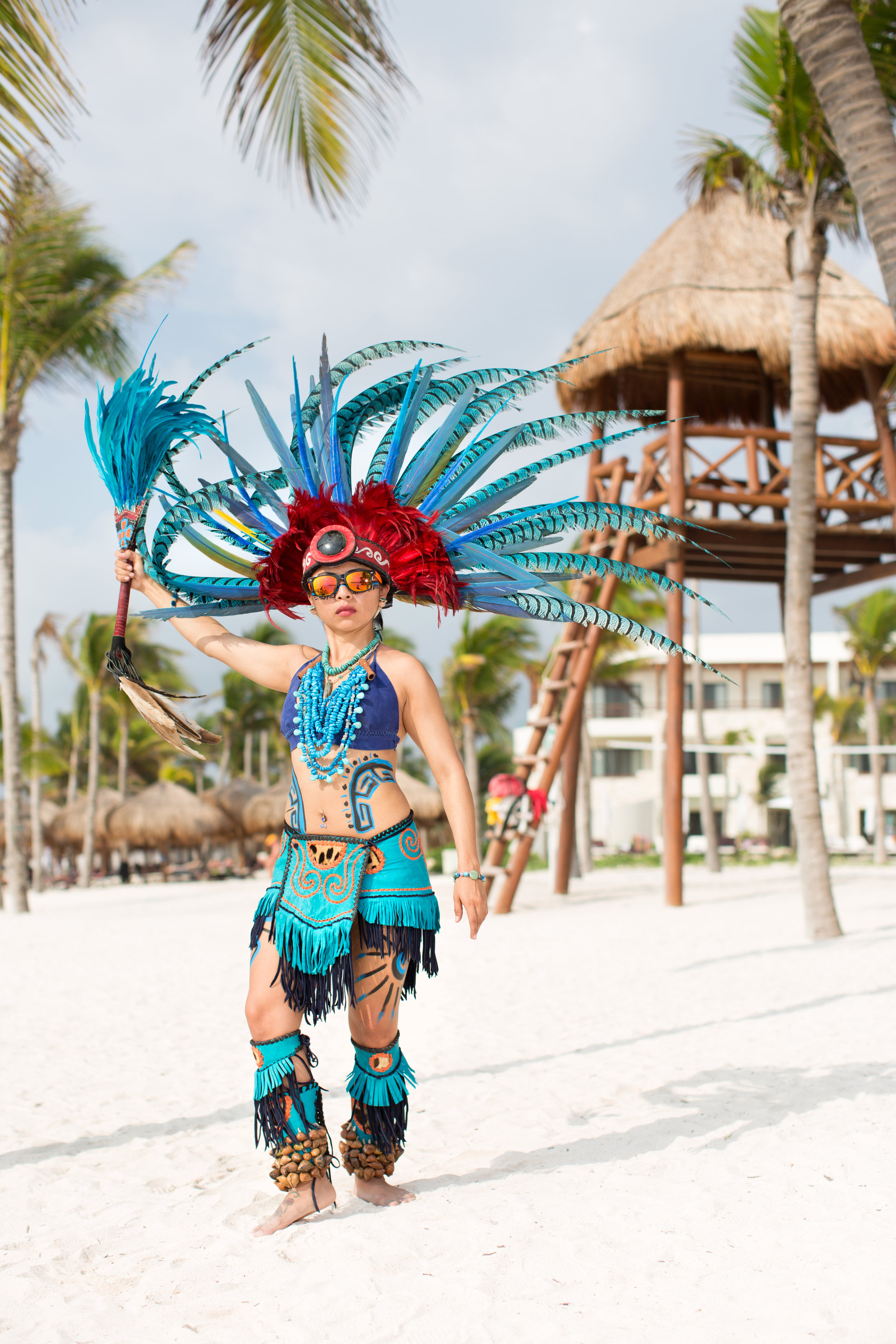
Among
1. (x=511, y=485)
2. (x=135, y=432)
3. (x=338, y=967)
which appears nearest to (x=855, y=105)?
(x=511, y=485)

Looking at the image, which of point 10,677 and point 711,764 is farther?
point 711,764

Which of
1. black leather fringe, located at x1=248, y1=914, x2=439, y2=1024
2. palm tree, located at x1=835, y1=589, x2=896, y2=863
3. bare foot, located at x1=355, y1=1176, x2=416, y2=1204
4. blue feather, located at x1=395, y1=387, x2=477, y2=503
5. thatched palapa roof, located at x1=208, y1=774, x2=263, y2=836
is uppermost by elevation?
palm tree, located at x1=835, y1=589, x2=896, y2=863

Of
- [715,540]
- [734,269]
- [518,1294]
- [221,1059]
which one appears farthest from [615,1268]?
[734,269]

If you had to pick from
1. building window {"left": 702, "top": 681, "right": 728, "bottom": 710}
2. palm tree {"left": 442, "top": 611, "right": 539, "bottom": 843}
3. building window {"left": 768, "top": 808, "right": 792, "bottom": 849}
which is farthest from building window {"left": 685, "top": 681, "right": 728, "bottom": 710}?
palm tree {"left": 442, "top": 611, "right": 539, "bottom": 843}

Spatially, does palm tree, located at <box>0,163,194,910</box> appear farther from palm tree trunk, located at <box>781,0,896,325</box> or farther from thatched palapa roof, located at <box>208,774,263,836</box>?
thatched palapa roof, located at <box>208,774,263,836</box>

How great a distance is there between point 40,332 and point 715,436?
919 centimetres

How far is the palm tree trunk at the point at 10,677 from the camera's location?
47.1ft

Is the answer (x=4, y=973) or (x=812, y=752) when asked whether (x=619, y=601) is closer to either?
(x=812, y=752)

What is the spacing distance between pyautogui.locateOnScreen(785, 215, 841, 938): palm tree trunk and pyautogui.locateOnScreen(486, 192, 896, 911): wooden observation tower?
2439mm

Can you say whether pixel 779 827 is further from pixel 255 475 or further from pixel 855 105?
pixel 255 475

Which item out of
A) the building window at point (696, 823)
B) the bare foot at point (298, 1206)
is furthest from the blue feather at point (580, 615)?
the building window at point (696, 823)

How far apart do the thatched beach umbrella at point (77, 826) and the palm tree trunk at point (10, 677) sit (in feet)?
46.7

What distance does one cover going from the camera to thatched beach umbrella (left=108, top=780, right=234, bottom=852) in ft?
88.7

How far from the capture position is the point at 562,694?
43.2 feet
